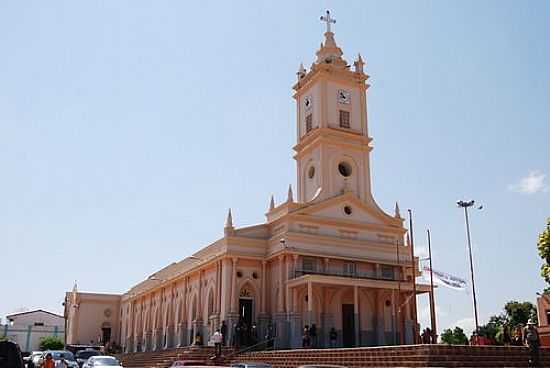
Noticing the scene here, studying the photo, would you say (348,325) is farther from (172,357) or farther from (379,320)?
(172,357)

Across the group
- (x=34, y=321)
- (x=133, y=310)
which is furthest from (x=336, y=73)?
(x=34, y=321)

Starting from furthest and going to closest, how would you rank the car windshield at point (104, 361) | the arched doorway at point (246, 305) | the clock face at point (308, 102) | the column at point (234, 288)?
1. the clock face at point (308, 102)
2. the arched doorway at point (246, 305)
3. the column at point (234, 288)
4. the car windshield at point (104, 361)

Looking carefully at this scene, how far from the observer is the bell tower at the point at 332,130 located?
44.4 metres

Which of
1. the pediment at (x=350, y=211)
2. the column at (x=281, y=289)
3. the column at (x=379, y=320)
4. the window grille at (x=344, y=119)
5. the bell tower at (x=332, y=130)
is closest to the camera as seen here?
the column at (x=281, y=289)

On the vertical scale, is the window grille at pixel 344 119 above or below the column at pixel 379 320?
above

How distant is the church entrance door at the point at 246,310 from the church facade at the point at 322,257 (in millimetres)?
68

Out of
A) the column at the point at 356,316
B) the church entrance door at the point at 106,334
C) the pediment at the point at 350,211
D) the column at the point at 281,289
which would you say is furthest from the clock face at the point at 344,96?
the church entrance door at the point at 106,334

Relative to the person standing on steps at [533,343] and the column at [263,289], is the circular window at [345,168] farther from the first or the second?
the person standing on steps at [533,343]

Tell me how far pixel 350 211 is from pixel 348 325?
7827 mm

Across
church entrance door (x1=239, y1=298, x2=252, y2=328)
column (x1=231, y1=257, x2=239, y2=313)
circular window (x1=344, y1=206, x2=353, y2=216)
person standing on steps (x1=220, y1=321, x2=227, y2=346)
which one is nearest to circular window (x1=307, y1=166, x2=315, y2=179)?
circular window (x1=344, y1=206, x2=353, y2=216)

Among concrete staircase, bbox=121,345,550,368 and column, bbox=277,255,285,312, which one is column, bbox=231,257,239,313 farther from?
concrete staircase, bbox=121,345,550,368

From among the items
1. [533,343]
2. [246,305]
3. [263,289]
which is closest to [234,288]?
[246,305]

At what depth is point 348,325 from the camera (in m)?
40.8

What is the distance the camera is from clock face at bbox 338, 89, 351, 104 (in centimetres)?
4666
